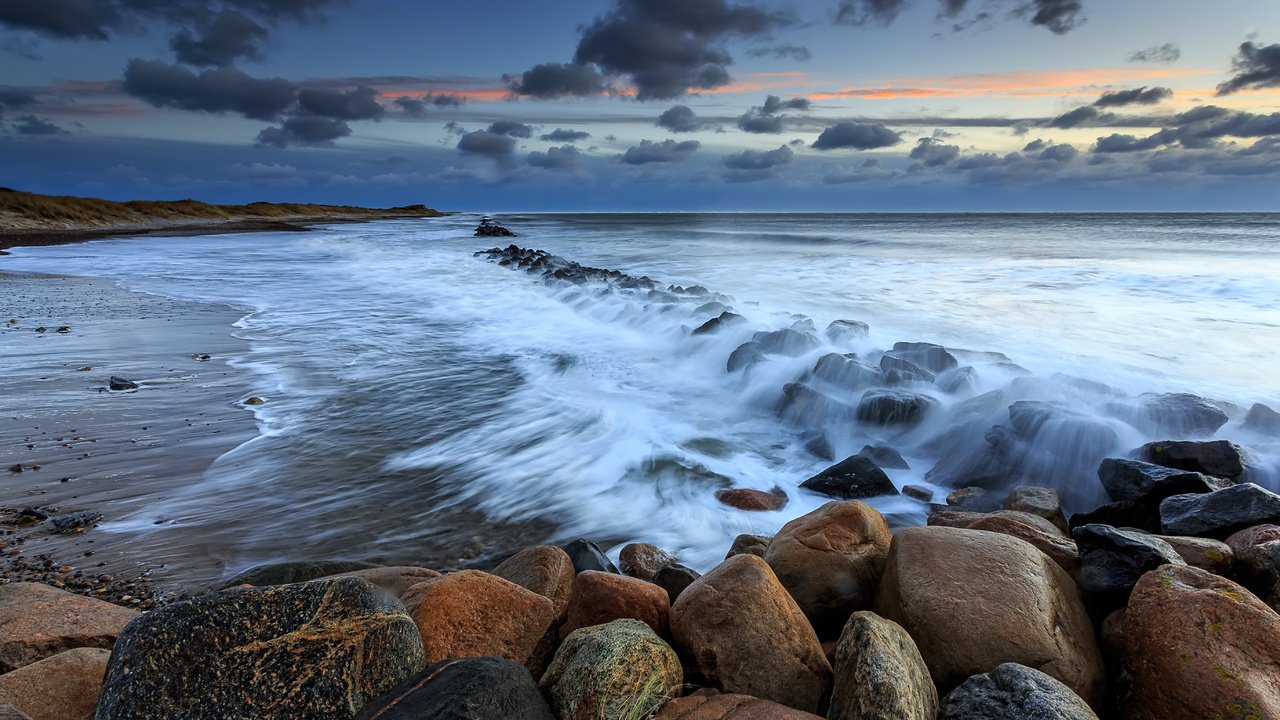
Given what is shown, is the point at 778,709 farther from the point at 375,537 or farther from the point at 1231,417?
the point at 1231,417

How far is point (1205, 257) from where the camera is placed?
939 inches

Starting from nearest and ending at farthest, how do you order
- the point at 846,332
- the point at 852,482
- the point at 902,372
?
the point at 852,482
the point at 902,372
the point at 846,332

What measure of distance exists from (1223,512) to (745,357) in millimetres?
5741

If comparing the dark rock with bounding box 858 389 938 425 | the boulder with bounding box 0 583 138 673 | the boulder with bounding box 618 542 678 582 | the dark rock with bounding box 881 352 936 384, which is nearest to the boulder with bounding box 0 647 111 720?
the boulder with bounding box 0 583 138 673

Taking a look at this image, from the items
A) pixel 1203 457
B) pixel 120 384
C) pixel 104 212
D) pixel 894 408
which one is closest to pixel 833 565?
pixel 1203 457

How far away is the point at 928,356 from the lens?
8148 millimetres

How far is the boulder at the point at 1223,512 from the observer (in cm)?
323

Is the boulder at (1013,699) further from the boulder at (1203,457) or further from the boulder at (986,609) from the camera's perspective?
the boulder at (1203,457)

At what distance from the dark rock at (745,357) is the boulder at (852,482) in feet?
11.1

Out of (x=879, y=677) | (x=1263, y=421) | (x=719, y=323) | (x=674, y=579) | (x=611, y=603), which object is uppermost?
(x=879, y=677)

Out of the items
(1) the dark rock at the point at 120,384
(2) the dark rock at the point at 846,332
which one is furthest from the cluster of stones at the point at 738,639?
(2) the dark rock at the point at 846,332

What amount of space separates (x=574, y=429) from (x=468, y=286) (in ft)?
45.6

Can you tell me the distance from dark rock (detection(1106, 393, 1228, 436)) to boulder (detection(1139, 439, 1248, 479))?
0.94m

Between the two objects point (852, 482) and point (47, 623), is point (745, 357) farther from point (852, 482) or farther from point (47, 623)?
point (47, 623)
